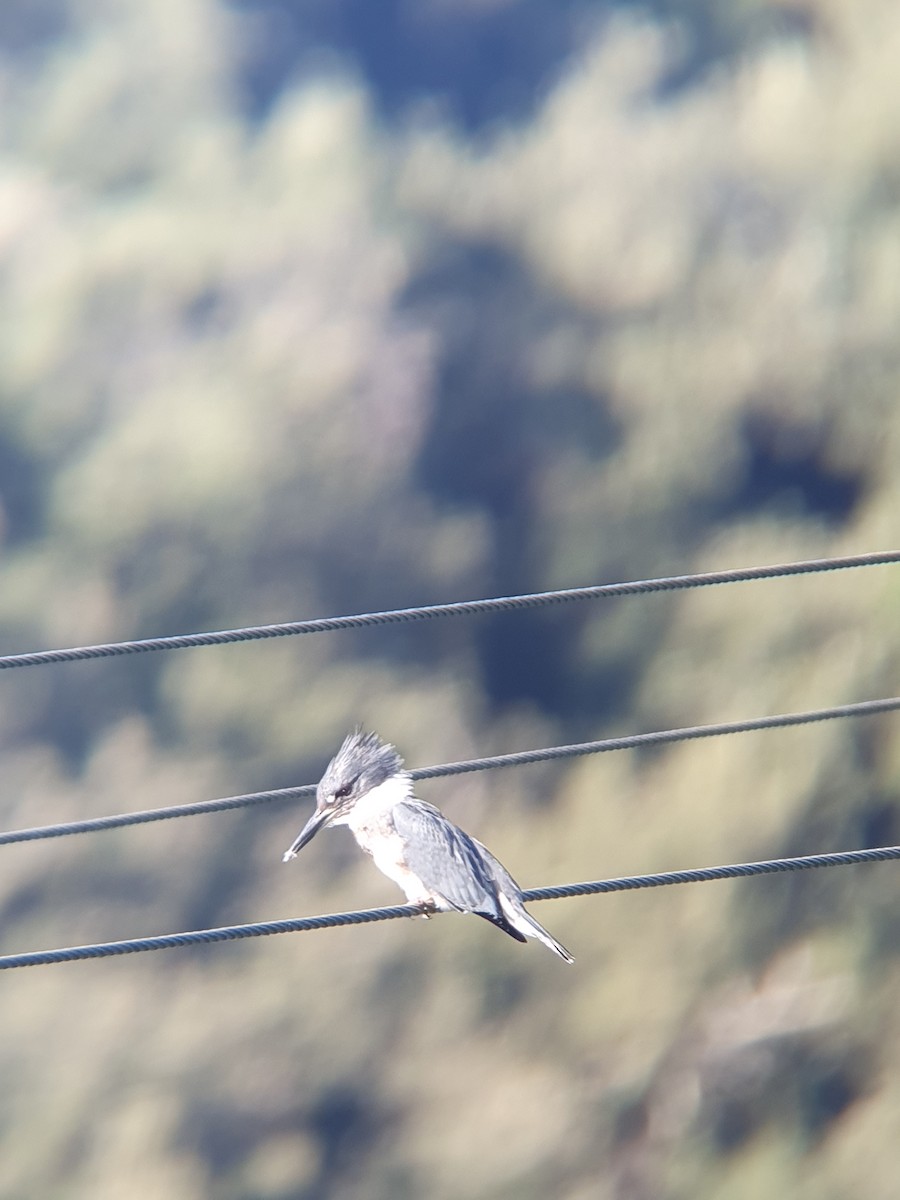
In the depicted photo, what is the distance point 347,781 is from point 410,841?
54 cm

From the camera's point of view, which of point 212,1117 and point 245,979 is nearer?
point 212,1117

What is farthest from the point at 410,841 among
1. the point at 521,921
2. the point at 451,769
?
the point at 451,769

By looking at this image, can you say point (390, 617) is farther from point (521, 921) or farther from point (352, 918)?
point (521, 921)

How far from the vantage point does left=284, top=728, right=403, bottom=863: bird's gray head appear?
17.3 ft

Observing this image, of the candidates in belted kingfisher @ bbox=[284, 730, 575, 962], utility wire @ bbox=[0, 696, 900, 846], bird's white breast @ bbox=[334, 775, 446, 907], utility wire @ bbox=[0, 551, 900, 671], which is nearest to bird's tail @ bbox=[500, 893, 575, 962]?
belted kingfisher @ bbox=[284, 730, 575, 962]

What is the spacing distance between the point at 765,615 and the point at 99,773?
773cm


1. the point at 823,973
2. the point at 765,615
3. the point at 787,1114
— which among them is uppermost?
the point at 765,615

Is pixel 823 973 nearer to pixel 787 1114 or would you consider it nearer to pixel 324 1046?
pixel 787 1114

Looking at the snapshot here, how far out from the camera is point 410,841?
190 inches

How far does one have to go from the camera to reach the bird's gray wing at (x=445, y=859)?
14.4 ft

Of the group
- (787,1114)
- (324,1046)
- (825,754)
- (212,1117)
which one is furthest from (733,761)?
(212,1117)

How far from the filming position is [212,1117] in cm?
1484

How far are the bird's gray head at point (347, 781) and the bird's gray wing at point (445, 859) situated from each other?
273 mm

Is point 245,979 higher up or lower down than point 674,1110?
higher up
